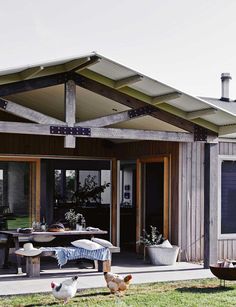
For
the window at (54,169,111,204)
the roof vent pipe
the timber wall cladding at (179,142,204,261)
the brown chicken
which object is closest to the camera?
the brown chicken

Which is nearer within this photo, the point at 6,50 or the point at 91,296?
the point at 91,296

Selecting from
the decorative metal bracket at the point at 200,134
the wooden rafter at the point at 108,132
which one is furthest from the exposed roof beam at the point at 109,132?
the decorative metal bracket at the point at 200,134

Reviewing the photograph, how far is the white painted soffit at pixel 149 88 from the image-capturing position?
7.85 metres

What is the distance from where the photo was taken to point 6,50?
16.5m

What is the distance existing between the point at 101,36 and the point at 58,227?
4941mm

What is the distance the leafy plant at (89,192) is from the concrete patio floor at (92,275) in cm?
297

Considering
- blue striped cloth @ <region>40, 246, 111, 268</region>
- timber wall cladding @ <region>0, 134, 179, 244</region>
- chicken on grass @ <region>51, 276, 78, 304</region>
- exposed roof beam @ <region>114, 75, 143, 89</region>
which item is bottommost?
chicken on grass @ <region>51, 276, 78, 304</region>

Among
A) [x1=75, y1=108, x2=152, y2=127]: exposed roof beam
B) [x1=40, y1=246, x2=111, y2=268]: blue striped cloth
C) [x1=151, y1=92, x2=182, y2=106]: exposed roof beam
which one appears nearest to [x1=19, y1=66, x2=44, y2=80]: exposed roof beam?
[x1=75, y1=108, x2=152, y2=127]: exposed roof beam

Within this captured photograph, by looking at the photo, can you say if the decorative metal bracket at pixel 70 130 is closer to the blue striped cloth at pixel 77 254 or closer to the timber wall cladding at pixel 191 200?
the blue striped cloth at pixel 77 254

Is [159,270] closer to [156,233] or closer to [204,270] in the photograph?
[204,270]

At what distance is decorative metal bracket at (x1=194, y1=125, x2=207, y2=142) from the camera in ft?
31.5

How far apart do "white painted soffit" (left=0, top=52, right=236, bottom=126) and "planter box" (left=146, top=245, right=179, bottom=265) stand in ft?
7.94

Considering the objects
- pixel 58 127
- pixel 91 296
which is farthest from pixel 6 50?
pixel 91 296

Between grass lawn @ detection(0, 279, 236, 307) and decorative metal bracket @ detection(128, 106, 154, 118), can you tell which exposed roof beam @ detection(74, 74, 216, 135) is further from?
grass lawn @ detection(0, 279, 236, 307)
